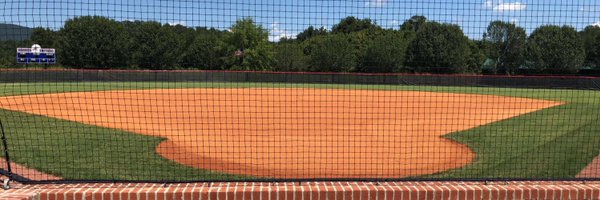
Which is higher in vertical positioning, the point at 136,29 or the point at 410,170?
the point at 136,29

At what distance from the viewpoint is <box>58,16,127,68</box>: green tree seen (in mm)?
31375

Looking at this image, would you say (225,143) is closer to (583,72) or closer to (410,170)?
(410,170)

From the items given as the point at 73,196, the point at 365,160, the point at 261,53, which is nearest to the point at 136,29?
the point at 261,53

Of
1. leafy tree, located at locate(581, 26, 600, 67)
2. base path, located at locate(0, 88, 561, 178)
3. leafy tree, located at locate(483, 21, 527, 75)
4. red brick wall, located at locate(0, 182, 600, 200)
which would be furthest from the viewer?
leafy tree, located at locate(581, 26, 600, 67)

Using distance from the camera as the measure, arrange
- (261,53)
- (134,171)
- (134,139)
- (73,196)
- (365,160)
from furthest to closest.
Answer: (261,53)
(134,139)
(365,160)
(134,171)
(73,196)

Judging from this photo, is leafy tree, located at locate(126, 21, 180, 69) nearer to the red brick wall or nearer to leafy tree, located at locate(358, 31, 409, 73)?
leafy tree, located at locate(358, 31, 409, 73)

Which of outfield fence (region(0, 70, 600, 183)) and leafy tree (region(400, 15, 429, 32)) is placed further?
leafy tree (region(400, 15, 429, 32))

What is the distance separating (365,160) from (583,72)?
1453 inches

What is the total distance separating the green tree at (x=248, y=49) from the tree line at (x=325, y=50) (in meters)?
0.08

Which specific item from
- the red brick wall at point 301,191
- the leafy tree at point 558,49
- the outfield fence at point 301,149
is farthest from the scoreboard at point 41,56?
the red brick wall at point 301,191

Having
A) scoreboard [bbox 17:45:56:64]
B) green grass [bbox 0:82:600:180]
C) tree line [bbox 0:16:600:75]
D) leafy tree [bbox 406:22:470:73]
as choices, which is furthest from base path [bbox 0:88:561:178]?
scoreboard [bbox 17:45:56:64]

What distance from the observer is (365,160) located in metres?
8.03

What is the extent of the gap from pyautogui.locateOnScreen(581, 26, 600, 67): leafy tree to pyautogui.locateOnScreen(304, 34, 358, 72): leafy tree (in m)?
21.1

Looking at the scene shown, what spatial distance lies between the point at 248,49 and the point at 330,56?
13061 mm
